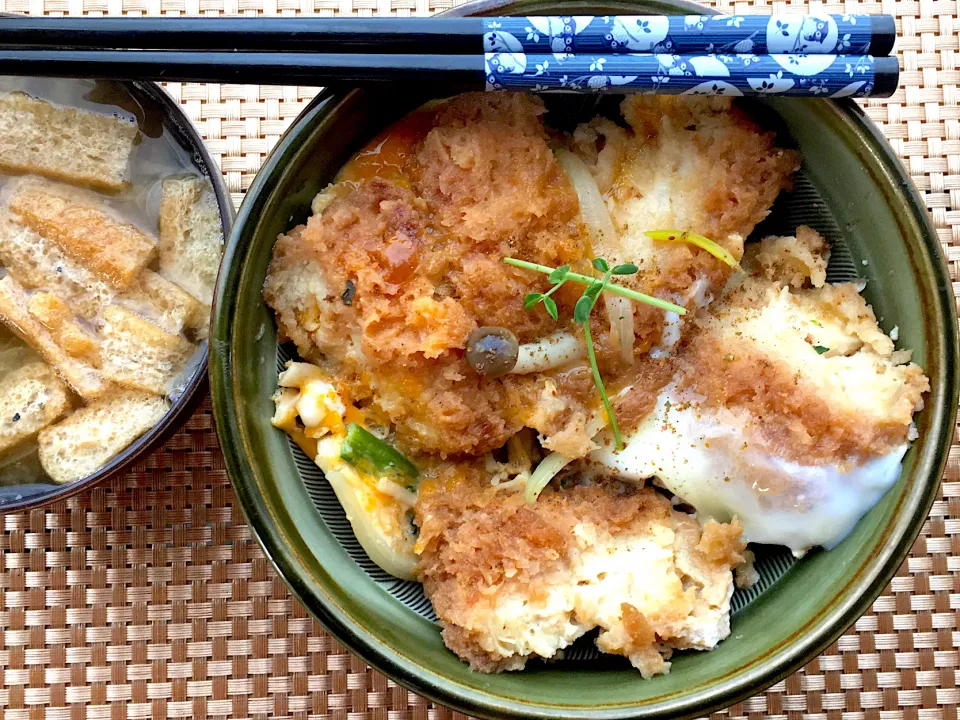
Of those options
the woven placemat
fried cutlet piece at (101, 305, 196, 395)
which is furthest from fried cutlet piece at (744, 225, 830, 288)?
fried cutlet piece at (101, 305, 196, 395)

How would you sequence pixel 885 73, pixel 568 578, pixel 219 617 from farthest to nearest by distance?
pixel 219 617 < pixel 568 578 < pixel 885 73

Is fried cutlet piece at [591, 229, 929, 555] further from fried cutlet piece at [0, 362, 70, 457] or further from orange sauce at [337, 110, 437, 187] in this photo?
fried cutlet piece at [0, 362, 70, 457]

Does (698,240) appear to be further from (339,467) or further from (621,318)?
(339,467)

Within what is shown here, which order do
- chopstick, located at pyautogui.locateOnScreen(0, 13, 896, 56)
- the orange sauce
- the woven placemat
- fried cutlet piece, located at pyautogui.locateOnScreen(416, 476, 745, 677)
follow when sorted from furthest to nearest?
the woven placemat < the orange sauce < fried cutlet piece, located at pyautogui.locateOnScreen(416, 476, 745, 677) < chopstick, located at pyautogui.locateOnScreen(0, 13, 896, 56)

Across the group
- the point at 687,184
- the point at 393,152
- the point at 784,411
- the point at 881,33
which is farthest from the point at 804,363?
the point at 393,152

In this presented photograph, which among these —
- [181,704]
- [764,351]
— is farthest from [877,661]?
[181,704]

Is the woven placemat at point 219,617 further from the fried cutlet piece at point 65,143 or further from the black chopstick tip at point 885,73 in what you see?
the black chopstick tip at point 885,73
